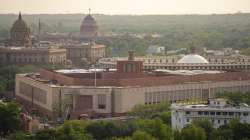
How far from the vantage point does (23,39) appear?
99062 mm

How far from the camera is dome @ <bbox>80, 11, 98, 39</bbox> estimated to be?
12062 centimetres

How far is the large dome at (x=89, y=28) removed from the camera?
396 ft

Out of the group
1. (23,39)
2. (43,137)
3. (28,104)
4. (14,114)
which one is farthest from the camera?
(23,39)

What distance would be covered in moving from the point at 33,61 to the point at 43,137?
166 ft

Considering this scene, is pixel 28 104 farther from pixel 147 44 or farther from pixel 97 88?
pixel 147 44

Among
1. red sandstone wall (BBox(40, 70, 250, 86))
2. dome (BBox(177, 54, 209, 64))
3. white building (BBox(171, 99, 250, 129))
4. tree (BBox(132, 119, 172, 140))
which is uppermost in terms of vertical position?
dome (BBox(177, 54, 209, 64))

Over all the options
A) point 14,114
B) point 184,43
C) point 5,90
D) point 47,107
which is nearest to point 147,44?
point 184,43

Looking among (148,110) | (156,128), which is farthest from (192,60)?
(156,128)

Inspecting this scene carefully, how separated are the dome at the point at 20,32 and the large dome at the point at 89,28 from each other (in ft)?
69.6

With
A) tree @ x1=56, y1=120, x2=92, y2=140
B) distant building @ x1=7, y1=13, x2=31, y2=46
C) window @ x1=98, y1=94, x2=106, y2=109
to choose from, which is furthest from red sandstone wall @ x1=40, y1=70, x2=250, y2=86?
distant building @ x1=7, y1=13, x2=31, y2=46

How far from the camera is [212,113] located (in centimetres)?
4634

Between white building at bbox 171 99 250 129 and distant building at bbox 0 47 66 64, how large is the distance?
155 feet

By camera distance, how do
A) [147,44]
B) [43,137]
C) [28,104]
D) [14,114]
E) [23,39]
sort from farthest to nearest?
[147,44] → [23,39] → [28,104] → [14,114] → [43,137]

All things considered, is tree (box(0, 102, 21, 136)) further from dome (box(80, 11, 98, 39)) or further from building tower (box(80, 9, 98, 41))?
dome (box(80, 11, 98, 39))
